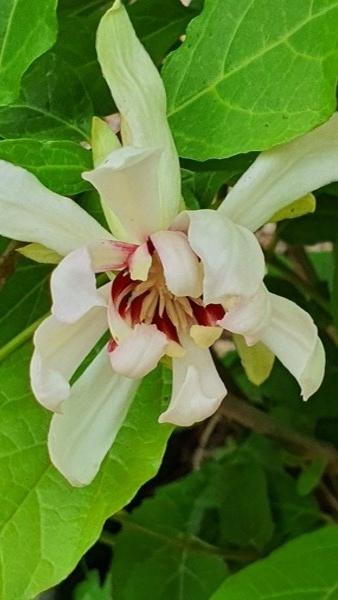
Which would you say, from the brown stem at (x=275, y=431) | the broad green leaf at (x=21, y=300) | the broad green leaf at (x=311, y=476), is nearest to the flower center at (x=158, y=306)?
the broad green leaf at (x=21, y=300)

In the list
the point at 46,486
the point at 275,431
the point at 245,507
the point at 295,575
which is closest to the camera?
the point at 46,486

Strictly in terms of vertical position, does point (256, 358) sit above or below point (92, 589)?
above

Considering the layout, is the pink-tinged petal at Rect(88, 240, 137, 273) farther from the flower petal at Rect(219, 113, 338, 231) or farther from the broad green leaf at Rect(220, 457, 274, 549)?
the broad green leaf at Rect(220, 457, 274, 549)

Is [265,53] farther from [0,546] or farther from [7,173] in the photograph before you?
[0,546]

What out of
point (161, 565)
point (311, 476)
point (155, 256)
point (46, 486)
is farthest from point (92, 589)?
point (155, 256)

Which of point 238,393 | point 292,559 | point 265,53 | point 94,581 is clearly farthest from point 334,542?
point 94,581

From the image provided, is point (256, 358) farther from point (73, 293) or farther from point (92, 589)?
point (92, 589)
